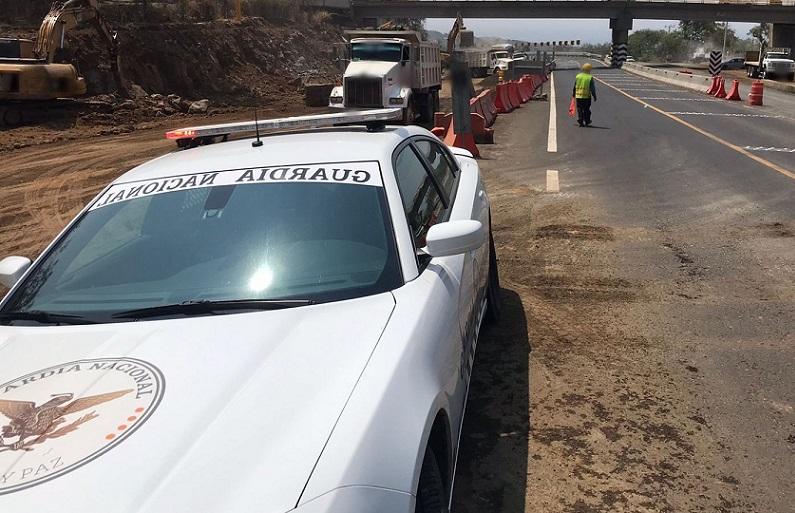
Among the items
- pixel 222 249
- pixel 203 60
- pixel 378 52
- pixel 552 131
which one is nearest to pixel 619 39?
pixel 203 60

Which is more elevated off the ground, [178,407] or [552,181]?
[178,407]

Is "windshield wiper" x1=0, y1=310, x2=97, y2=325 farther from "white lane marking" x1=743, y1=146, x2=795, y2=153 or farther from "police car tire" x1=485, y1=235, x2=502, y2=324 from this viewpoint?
"white lane marking" x1=743, y1=146, x2=795, y2=153

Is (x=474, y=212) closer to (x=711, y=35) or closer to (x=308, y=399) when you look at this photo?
(x=308, y=399)

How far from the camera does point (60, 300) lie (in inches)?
119

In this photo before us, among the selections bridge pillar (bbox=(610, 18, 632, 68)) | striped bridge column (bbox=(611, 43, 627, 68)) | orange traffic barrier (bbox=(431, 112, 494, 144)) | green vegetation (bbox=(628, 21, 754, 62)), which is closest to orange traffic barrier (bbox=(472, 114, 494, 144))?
orange traffic barrier (bbox=(431, 112, 494, 144))

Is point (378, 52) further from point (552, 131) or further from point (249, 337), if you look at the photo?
point (249, 337)

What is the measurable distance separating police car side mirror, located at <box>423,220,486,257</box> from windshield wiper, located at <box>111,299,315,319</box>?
592mm

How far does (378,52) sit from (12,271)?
18.9 m

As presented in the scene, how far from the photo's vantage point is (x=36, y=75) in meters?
19.5

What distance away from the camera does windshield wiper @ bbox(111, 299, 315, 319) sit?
8.96 ft

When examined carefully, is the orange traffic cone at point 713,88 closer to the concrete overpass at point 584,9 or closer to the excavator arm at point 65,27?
the excavator arm at point 65,27

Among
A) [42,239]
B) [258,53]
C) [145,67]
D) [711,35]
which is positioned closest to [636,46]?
[711,35]

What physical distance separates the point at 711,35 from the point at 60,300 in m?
170

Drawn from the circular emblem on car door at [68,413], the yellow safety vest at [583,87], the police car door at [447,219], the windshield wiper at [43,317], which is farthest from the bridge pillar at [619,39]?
the circular emblem on car door at [68,413]
